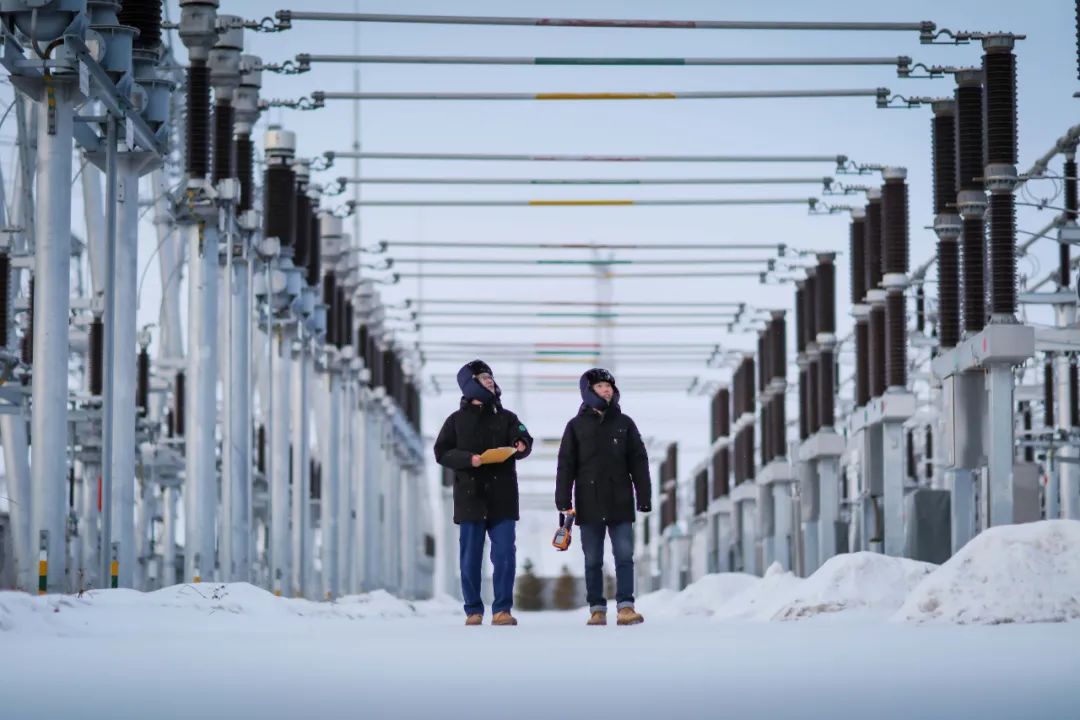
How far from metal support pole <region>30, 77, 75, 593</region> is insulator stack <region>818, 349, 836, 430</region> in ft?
58.9

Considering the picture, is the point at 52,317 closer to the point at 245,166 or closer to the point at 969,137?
the point at 969,137

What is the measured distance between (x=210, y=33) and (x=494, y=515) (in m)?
9.46

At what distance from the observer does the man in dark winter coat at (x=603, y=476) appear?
1324 cm

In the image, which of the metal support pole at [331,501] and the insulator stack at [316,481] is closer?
the metal support pole at [331,501]

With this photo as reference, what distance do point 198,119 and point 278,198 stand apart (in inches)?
234

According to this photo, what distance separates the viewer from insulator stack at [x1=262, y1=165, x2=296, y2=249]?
26516mm

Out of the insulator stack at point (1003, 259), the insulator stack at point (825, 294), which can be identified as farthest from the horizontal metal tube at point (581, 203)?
the insulator stack at point (1003, 259)

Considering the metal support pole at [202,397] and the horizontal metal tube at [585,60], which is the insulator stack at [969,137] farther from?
the metal support pole at [202,397]

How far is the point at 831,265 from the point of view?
32375mm

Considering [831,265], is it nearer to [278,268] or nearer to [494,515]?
[278,268]

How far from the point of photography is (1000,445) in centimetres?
1744

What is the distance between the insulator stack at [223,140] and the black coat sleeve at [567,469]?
33.6 ft

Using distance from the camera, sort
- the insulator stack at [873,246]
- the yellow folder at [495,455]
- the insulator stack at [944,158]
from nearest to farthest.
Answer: the yellow folder at [495,455] < the insulator stack at [944,158] < the insulator stack at [873,246]

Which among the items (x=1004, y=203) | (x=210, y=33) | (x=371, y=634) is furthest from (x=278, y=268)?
(x=371, y=634)
